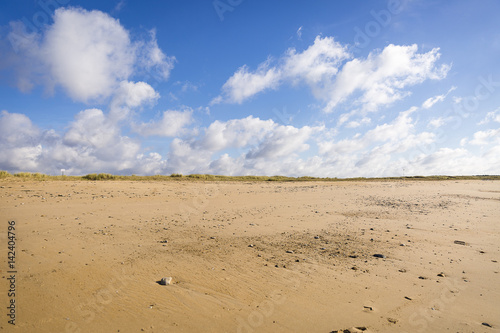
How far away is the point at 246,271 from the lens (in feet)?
18.2

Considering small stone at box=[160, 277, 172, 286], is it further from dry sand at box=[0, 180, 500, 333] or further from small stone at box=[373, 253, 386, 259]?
small stone at box=[373, 253, 386, 259]

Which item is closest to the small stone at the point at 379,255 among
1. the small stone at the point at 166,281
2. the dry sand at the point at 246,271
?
the dry sand at the point at 246,271

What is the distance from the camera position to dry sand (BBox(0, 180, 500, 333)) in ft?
12.8

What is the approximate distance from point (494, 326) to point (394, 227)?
6.10 m

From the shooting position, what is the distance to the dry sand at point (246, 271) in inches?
154

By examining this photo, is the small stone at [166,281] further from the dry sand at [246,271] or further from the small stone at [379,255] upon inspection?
the small stone at [379,255]

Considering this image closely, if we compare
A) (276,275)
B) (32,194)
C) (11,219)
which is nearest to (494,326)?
(276,275)

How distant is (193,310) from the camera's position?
4121mm

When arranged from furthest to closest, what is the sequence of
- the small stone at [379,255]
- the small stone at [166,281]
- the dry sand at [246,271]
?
1. the small stone at [379,255]
2. the small stone at [166,281]
3. the dry sand at [246,271]

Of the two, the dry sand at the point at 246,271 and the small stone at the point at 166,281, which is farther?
the small stone at the point at 166,281

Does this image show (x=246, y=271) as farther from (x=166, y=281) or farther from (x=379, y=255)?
(x=379, y=255)

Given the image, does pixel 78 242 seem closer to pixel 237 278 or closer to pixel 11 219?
pixel 11 219

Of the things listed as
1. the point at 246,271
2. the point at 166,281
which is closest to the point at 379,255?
the point at 246,271

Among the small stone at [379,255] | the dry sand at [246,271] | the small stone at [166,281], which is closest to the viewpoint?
the dry sand at [246,271]
